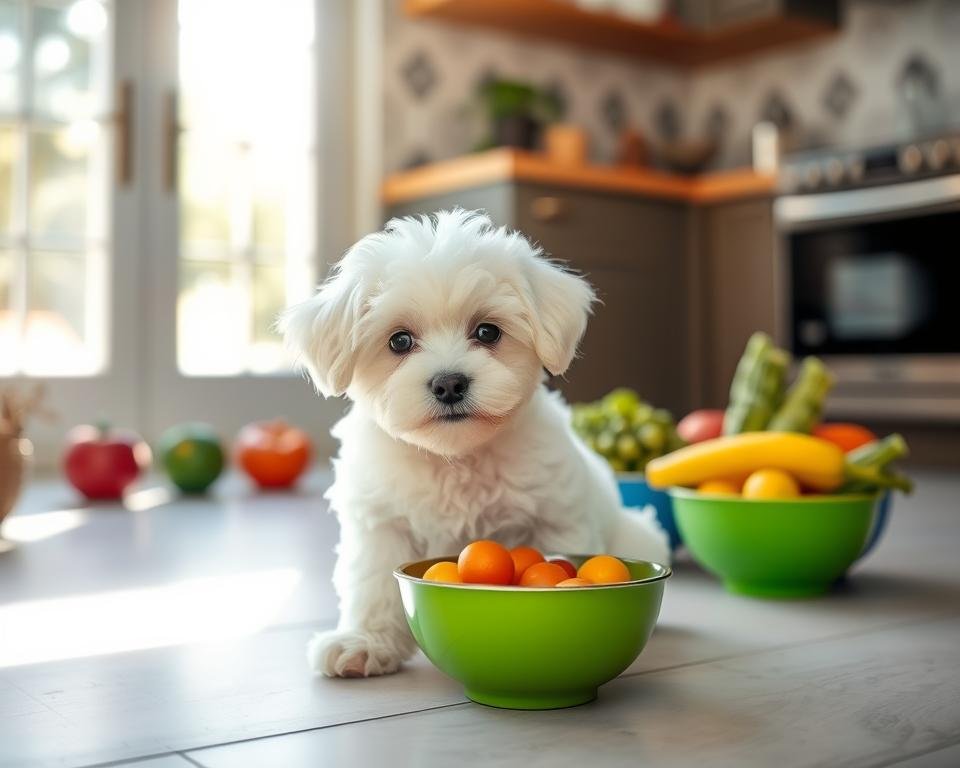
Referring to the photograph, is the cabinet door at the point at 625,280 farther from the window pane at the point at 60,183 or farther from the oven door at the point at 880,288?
the window pane at the point at 60,183

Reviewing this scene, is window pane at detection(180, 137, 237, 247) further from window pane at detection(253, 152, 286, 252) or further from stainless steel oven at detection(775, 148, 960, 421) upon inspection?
stainless steel oven at detection(775, 148, 960, 421)

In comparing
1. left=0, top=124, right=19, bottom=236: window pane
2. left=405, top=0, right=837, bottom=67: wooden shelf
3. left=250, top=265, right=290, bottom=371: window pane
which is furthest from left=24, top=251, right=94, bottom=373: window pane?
left=405, top=0, right=837, bottom=67: wooden shelf

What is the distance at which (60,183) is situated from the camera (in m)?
4.11

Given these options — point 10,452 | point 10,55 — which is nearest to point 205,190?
point 10,55

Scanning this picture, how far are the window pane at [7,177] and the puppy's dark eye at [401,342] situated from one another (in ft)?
10.5

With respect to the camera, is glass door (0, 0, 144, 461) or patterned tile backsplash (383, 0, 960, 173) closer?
glass door (0, 0, 144, 461)

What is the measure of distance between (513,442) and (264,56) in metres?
3.71

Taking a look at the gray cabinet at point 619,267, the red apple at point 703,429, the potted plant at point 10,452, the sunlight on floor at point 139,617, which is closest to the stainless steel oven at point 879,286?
the gray cabinet at point 619,267

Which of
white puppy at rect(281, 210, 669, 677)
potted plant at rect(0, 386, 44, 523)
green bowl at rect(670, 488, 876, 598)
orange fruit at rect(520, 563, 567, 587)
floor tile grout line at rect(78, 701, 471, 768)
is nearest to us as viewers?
floor tile grout line at rect(78, 701, 471, 768)

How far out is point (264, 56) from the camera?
462cm

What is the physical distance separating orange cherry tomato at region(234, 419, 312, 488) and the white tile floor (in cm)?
125

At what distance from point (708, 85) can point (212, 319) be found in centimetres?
306

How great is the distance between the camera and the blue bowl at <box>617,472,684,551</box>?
207cm

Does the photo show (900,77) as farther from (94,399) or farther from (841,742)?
(841,742)
